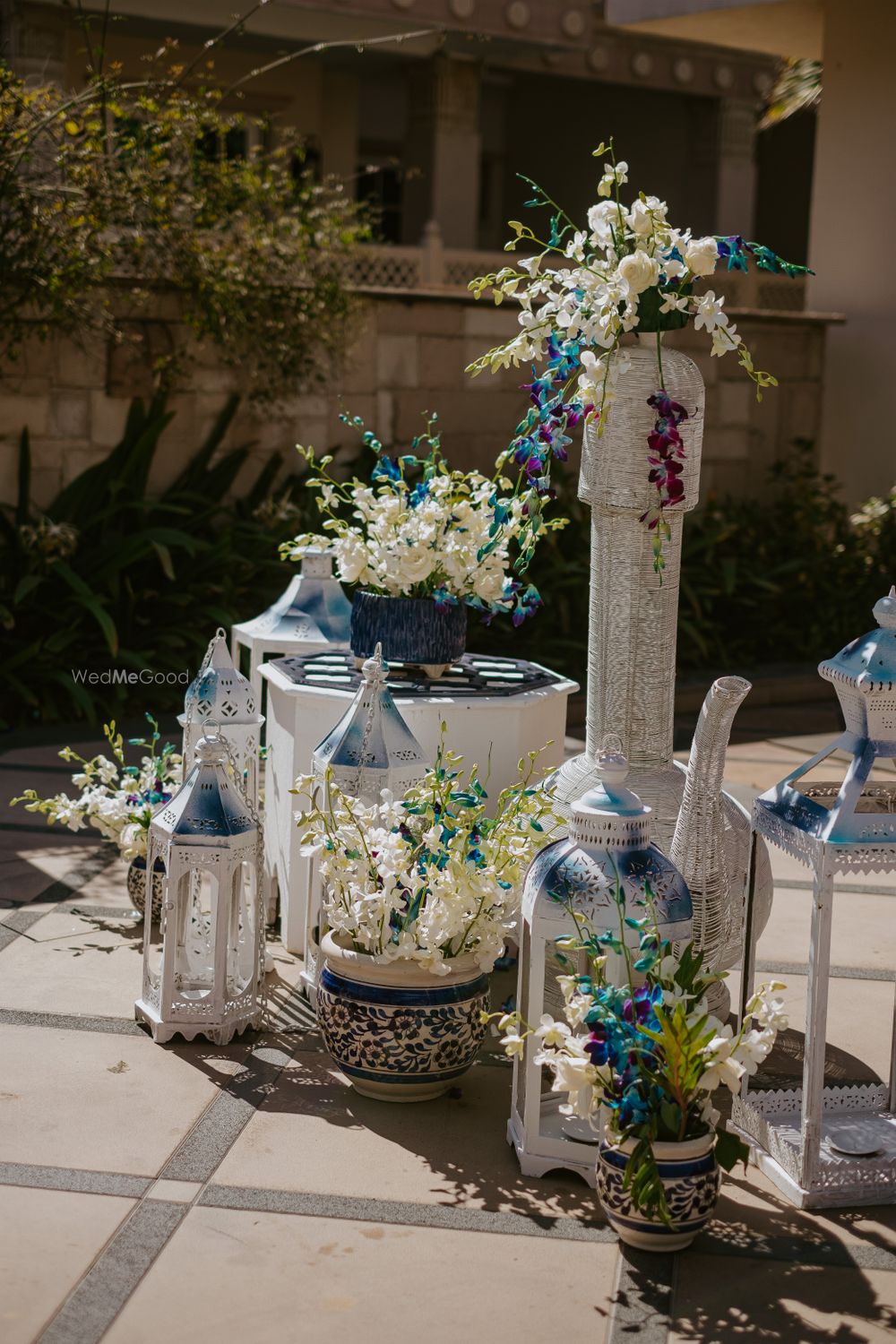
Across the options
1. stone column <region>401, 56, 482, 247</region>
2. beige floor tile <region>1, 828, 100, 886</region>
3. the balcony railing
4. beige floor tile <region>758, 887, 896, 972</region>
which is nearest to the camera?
beige floor tile <region>758, 887, 896, 972</region>

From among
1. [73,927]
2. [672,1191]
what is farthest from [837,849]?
[73,927]

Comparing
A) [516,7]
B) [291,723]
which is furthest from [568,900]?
[516,7]

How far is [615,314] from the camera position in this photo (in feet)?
11.2

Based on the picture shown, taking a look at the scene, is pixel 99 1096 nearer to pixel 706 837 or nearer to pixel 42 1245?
pixel 42 1245

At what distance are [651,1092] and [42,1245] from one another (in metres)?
1.07

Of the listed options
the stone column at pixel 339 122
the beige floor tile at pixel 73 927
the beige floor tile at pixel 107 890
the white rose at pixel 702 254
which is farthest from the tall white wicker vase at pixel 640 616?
the stone column at pixel 339 122

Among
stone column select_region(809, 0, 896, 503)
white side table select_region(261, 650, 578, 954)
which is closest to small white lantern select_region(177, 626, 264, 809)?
white side table select_region(261, 650, 578, 954)

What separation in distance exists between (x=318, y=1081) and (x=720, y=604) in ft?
19.1

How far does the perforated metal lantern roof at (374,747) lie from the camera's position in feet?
12.2

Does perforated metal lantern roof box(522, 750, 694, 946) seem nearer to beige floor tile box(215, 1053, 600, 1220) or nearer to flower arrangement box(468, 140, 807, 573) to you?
beige floor tile box(215, 1053, 600, 1220)

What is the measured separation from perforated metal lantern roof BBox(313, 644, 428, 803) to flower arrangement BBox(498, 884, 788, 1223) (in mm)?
926

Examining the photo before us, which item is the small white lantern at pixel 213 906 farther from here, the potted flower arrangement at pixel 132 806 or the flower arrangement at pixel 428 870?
the potted flower arrangement at pixel 132 806

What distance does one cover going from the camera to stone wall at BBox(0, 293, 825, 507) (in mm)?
7457

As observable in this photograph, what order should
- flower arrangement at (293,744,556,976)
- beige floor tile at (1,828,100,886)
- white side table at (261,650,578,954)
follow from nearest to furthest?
flower arrangement at (293,744,556,976)
white side table at (261,650,578,954)
beige floor tile at (1,828,100,886)
